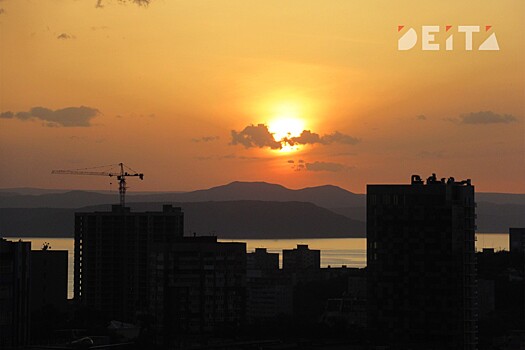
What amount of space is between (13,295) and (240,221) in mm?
60969

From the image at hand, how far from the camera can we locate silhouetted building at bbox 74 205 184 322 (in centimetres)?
3288

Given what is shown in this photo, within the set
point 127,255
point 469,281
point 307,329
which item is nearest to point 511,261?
point 127,255

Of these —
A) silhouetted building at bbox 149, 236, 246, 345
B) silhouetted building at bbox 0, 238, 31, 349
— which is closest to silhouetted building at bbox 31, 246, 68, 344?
silhouetted building at bbox 149, 236, 246, 345

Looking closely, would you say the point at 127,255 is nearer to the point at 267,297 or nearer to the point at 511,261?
the point at 267,297

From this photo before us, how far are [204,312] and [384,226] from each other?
8667mm

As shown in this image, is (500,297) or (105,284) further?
(105,284)

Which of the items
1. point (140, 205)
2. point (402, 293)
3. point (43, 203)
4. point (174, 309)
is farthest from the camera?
point (43, 203)

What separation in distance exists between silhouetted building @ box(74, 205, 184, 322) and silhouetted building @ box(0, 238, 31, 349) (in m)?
14.9

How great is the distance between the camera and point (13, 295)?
15828 mm

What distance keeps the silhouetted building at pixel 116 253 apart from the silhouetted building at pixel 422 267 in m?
14.1

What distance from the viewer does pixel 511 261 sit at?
35.6 meters

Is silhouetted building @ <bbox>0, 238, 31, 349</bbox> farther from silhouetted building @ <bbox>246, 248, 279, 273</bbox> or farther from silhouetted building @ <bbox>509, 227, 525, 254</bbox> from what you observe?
silhouetted building @ <bbox>246, 248, 279, 273</bbox>

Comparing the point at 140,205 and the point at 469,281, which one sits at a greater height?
the point at 140,205

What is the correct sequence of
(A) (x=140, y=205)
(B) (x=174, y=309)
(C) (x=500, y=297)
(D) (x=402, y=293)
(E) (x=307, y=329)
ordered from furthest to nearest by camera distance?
(A) (x=140, y=205), (C) (x=500, y=297), (B) (x=174, y=309), (E) (x=307, y=329), (D) (x=402, y=293)
